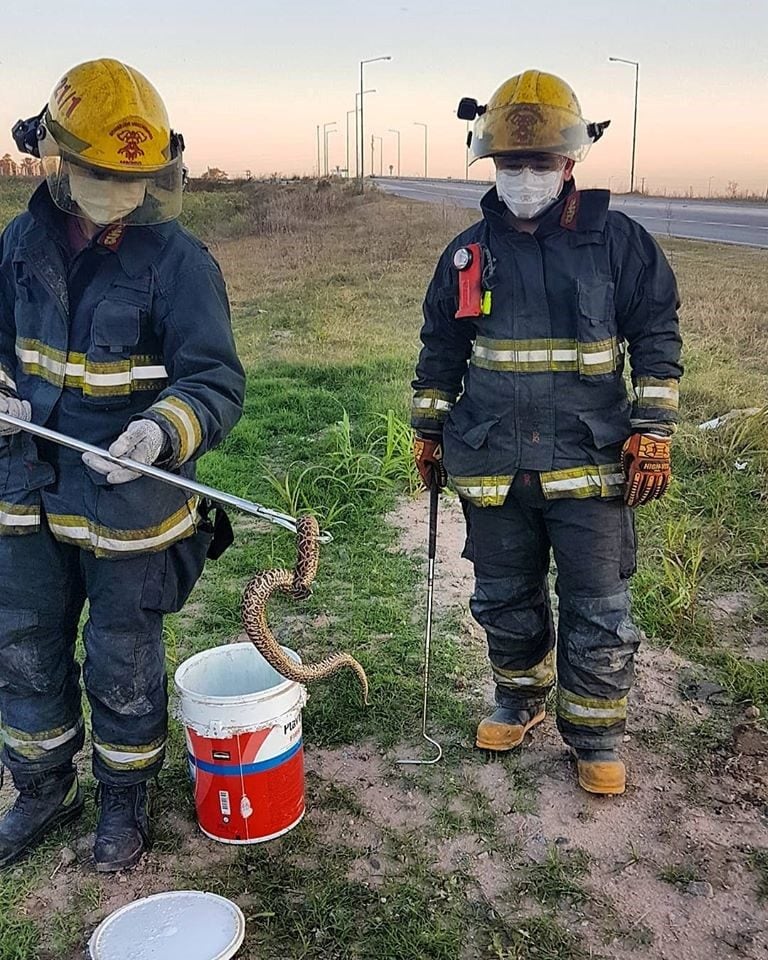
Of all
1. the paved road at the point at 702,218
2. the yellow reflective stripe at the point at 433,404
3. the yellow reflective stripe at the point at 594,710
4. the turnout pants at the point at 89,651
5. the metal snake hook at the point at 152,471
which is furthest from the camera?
the paved road at the point at 702,218

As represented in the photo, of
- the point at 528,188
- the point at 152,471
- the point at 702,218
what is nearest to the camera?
the point at 152,471

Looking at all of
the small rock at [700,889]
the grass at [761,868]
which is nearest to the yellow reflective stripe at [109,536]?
the small rock at [700,889]

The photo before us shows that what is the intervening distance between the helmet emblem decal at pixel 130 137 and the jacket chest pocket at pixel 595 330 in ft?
4.21

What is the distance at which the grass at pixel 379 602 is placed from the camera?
262 cm

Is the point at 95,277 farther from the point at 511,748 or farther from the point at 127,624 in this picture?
the point at 511,748

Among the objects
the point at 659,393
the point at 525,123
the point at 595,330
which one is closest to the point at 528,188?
the point at 525,123

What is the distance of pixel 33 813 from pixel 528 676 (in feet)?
5.39

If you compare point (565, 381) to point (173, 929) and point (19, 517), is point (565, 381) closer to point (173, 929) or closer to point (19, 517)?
point (19, 517)

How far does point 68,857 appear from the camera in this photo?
9.46 ft

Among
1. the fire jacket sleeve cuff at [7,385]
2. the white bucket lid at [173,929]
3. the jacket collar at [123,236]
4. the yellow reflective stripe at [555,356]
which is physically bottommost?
the white bucket lid at [173,929]

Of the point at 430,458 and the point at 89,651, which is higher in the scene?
the point at 430,458

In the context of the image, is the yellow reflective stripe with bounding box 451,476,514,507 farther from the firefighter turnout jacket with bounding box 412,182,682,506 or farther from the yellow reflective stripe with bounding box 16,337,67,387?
the yellow reflective stripe with bounding box 16,337,67,387

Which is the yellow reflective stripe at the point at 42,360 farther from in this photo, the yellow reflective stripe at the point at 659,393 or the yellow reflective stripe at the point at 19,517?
the yellow reflective stripe at the point at 659,393

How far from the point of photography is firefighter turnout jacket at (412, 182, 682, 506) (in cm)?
292
